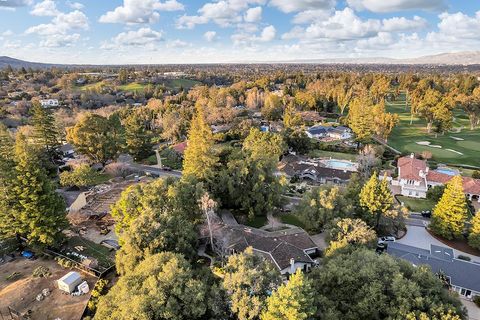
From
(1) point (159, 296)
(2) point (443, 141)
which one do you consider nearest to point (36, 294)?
(1) point (159, 296)

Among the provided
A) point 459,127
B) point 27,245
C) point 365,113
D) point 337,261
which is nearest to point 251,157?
point 337,261

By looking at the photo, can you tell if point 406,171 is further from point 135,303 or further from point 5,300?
point 5,300

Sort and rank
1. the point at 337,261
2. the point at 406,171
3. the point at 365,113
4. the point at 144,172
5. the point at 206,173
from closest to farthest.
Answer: the point at 337,261, the point at 206,173, the point at 406,171, the point at 144,172, the point at 365,113

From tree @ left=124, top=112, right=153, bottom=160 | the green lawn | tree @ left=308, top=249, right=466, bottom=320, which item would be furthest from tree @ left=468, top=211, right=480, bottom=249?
tree @ left=124, top=112, right=153, bottom=160

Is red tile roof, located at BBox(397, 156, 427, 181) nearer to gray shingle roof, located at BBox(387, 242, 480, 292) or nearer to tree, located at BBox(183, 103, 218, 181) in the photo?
gray shingle roof, located at BBox(387, 242, 480, 292)

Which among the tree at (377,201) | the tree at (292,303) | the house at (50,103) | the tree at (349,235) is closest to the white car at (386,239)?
the tree at (377,201)
